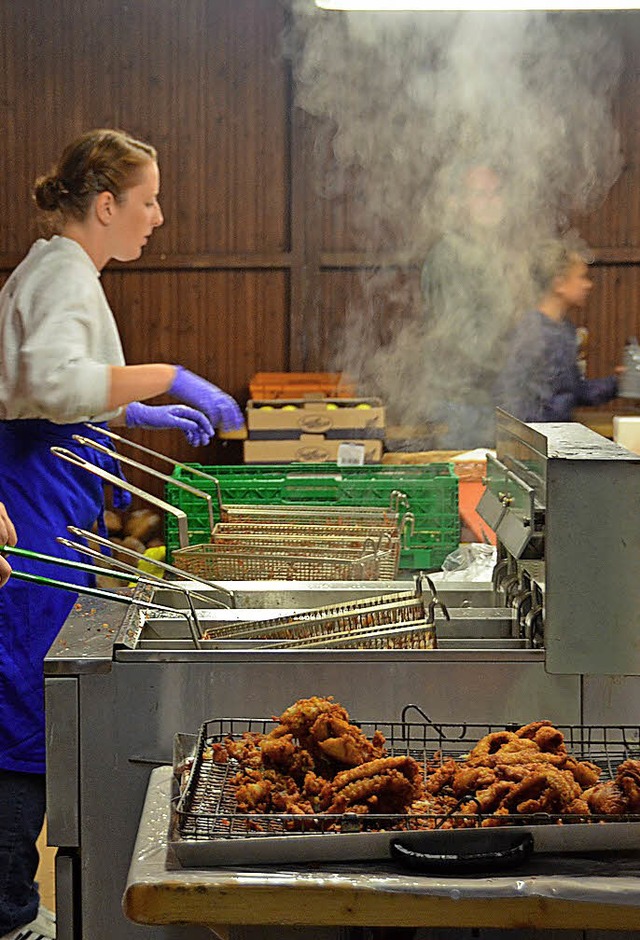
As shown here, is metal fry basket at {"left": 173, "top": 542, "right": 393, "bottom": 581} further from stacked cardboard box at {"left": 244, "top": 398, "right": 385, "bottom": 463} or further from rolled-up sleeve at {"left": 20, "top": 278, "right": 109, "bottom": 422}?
stacked cardboard box at {"left": 244, "top": 398, "right": 385, "bottom": 463}

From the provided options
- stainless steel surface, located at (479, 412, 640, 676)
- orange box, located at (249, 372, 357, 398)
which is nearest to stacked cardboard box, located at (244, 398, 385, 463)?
orange box, located at (249, 372, 357, 398)

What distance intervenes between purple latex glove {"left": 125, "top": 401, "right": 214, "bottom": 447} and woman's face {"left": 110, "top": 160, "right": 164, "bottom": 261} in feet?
1.66

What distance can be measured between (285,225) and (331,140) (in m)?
0.50

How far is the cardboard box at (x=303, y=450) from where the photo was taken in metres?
5.38

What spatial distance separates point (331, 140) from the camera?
22.4ft

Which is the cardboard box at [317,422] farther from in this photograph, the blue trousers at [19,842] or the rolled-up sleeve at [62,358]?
the blue trousers at [19,842]

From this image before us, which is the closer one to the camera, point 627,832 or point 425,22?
point 627,832

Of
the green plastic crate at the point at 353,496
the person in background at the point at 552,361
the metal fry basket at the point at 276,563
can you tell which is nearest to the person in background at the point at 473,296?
the person in background at the point at 552,361

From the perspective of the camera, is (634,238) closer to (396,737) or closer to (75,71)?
(75,71)

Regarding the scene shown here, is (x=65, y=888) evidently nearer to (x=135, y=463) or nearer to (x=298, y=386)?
(x=135, y=463)

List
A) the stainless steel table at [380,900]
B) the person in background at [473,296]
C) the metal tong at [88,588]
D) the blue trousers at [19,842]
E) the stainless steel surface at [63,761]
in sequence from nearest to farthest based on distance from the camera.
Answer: the stainless steel table at [380,900] < the stainless steel surface at [63,761] < the metal tong at [88,588] < the blue trousers at [19,842] < the person in background at [473,296]

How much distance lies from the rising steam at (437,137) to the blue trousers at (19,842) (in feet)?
12.3

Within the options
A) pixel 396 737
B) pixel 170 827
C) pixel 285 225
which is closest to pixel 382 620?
pixel 396 737

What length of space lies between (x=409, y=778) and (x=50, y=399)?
1710 mm
